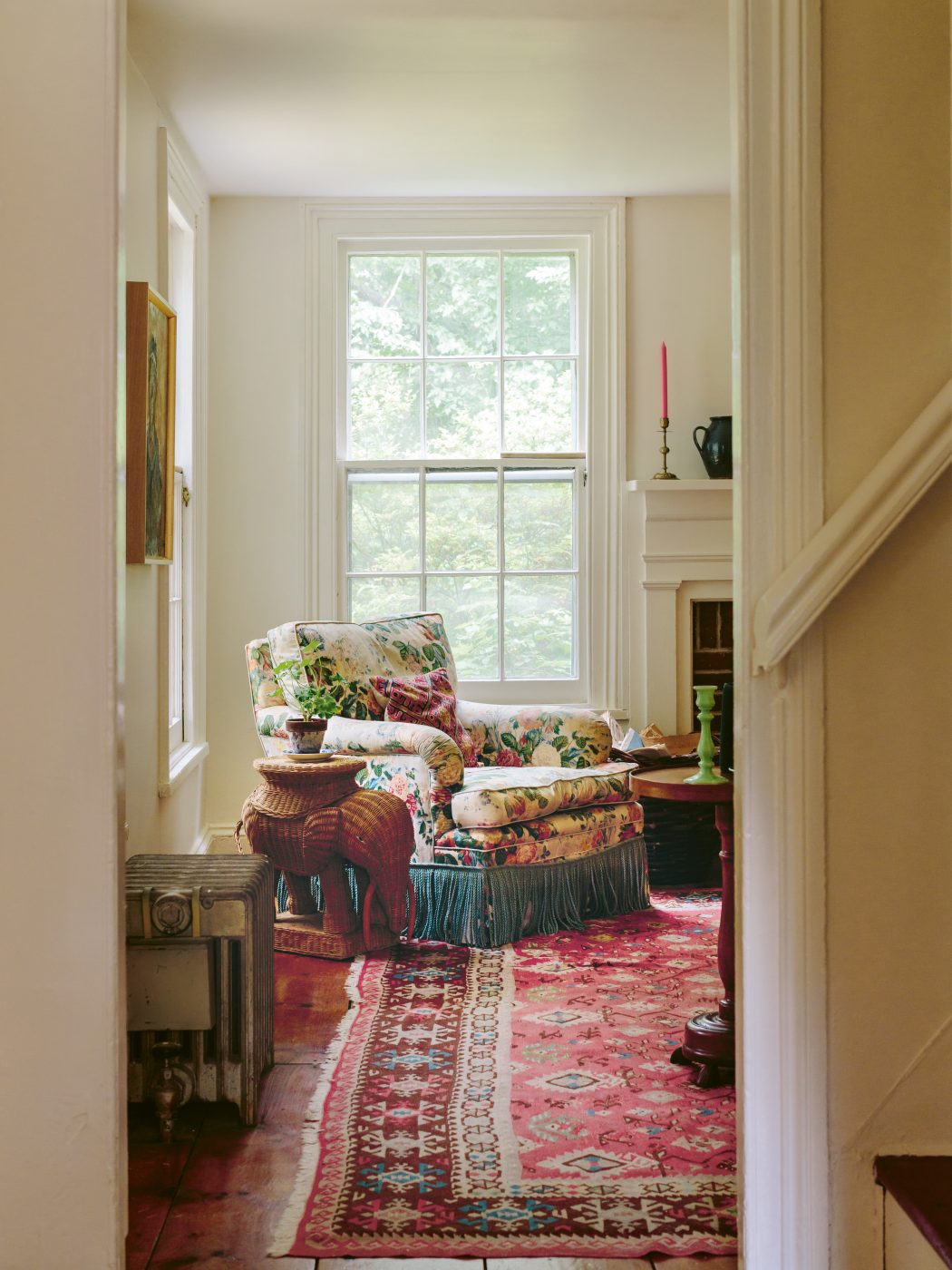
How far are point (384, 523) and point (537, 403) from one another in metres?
0.83

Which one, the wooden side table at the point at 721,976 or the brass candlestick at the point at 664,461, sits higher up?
the brass candlestick at the point at 664,461

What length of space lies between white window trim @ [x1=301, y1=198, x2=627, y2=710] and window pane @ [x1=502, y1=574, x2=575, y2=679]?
18 centimetres

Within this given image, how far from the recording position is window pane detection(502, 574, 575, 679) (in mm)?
5258

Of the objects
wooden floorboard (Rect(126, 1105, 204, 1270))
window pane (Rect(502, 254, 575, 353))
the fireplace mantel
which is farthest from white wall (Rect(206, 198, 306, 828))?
wooden floorboard (Rect(126, 1105, 204, 1270))

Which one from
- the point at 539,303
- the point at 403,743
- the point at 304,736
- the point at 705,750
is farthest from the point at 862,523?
the point at 539,303

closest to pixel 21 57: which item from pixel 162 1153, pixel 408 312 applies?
pixel 162 1153

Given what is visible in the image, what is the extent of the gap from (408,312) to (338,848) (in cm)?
259

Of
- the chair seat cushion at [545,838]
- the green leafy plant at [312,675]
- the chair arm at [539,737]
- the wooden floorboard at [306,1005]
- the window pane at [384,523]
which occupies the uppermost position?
the window pane at [384,523]

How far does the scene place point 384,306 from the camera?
522 centimetres

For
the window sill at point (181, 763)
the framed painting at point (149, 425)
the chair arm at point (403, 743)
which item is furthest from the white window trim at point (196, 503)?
the framed painting at point (149, 425)

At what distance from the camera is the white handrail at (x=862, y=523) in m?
1.70

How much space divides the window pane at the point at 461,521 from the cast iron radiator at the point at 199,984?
282 cm

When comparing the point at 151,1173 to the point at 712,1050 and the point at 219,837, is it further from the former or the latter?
the point at 219,837

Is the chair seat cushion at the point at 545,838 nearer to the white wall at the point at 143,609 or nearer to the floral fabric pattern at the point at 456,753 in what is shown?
the floral fabric pattern at the point at 456,753
